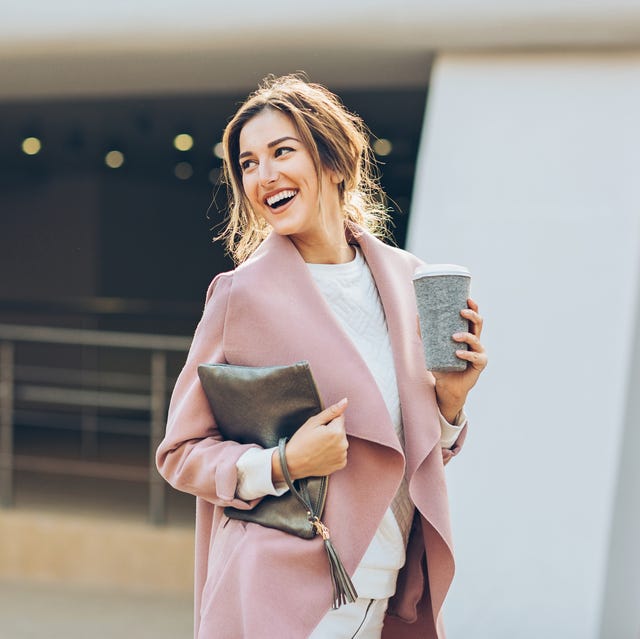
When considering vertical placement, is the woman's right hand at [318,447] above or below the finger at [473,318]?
below

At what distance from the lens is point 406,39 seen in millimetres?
3438

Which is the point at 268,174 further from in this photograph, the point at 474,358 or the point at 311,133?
the point at 474,358

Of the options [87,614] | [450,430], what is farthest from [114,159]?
[450,430]

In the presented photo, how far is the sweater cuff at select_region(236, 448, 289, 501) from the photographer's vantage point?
1360 mm

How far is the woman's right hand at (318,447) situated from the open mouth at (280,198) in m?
0.34

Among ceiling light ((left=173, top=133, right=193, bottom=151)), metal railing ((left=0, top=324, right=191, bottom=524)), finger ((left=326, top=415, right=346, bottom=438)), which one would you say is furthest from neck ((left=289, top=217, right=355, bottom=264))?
ceiling light ((left=173, top=133, right=193, bottom=151))

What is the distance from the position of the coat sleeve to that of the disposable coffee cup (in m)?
0.30

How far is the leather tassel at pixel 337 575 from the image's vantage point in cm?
136

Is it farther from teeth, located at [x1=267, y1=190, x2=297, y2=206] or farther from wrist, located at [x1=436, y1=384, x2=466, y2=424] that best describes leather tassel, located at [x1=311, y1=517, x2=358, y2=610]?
teeth, located at [x1=267, y1=190, x2=297, y2=206]

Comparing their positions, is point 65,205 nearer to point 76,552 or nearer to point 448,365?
point 76,552

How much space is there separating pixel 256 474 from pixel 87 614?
312cm

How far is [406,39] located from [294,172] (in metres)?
2.16

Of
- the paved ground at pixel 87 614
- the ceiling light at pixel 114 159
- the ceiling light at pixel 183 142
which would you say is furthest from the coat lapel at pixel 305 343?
the ceiling light at pixel 114 159

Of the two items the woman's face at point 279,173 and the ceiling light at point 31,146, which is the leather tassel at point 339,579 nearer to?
the woman's face at point 279,173
